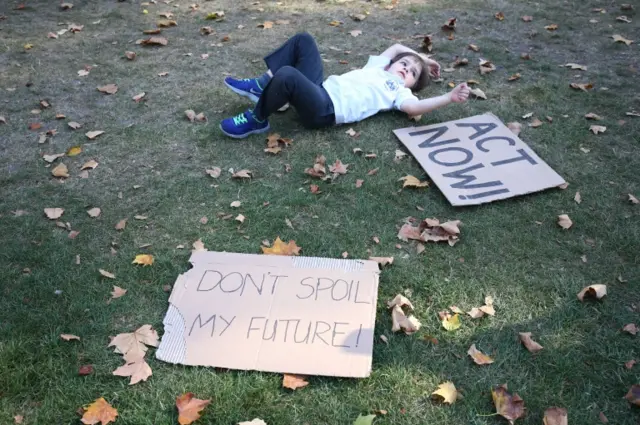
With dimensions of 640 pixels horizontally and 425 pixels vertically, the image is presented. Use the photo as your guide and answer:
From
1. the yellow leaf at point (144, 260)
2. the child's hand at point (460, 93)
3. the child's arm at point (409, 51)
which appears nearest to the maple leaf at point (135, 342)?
the yellow leaf at point (144, 260)

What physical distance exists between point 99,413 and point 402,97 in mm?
2622

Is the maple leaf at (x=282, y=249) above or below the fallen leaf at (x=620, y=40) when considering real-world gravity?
below

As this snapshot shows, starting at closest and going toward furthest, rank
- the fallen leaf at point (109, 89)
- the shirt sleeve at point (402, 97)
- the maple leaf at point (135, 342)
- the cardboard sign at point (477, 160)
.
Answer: the maple leaf at point (135, 342) < the cardboard sign at point (477, 160) < the shirt sleeve at point (402, 97) < the fallen leaf at point (109, 89)

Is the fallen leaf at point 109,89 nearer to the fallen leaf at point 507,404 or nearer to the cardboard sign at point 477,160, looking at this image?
the cardboard sign at point 477,160

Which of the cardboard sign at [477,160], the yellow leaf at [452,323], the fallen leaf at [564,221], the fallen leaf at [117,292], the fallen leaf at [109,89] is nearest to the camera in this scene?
the yellow leaf at [452,323]

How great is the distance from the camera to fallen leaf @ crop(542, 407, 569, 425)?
203 cm

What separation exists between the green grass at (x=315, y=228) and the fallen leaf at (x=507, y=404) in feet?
0.11

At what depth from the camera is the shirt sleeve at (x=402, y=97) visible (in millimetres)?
3700

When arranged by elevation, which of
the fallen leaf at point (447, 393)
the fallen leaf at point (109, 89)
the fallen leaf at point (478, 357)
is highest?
the fallen leaf at point (109, 89)

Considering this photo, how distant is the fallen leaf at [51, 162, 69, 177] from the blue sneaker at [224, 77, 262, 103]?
4.04 feet

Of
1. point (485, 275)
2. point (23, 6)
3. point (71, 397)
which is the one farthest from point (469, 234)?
point (23, 6)

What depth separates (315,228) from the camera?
293 centimetres

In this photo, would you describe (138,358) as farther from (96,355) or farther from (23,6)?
(23,6)

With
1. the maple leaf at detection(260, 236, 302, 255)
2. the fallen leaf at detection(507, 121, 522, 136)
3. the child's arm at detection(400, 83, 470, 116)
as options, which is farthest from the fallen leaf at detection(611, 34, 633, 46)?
the maple leaf at detection(260, 236, 302, 255)
